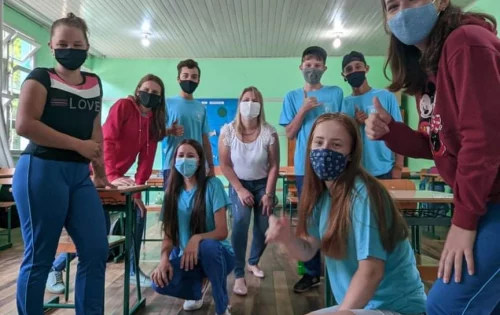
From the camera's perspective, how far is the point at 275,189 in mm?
2852

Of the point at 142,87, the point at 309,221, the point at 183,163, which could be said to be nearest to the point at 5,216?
the point at 142,87

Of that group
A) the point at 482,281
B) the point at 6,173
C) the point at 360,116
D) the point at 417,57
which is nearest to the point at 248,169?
the point at 360,116

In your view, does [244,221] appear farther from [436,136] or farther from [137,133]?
[436,136]

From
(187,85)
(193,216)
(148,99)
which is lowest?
(193,216)

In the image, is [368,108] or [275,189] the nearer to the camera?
[368,108]

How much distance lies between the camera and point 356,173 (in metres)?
1.20

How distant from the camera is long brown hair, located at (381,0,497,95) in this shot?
0.96 m

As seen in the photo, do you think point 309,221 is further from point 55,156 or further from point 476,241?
point 55,156

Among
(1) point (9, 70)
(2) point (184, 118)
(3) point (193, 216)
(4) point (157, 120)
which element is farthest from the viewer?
(1) point (9, 70)

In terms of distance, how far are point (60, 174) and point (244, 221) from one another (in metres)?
1.37

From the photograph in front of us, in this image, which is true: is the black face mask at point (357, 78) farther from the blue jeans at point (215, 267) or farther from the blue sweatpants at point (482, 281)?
the blue sweatpants at point (482, 281)

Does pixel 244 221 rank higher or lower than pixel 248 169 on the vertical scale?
lower

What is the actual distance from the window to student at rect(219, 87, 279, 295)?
405cm

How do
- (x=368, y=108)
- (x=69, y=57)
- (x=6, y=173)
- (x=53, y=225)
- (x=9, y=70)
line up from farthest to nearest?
(x=9, y=70) < (x=6, y=173) < (x=368, y=108) < (x=69, y=57) < (x=53, y=225)
